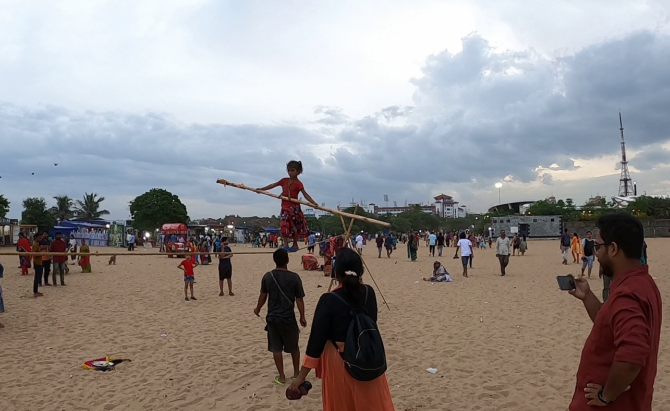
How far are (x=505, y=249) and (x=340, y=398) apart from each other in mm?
15217

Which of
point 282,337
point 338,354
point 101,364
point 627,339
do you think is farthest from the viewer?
point 101,364

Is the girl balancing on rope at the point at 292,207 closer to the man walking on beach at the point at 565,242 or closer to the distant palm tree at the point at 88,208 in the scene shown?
the man walking on beach at the point at 565,242

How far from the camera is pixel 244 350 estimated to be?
7469mm

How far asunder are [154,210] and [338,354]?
2339 inches

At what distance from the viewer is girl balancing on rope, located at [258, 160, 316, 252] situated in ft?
19.8

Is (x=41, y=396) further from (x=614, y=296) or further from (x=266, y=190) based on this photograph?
(x=614, y=296)

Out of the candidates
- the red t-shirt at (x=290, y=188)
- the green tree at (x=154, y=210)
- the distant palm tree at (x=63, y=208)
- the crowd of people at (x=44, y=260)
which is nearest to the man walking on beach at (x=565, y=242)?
the red t-shirt at (x=290, y=188)

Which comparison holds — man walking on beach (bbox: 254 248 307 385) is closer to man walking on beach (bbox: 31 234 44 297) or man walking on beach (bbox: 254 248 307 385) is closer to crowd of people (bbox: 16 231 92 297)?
crowd of people (bbox: 16 231 92 297)

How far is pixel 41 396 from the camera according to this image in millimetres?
5723

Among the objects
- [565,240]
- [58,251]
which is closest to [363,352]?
[58,251]

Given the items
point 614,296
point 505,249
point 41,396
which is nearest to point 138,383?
point 41,396

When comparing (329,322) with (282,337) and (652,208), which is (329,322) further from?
(652,208)

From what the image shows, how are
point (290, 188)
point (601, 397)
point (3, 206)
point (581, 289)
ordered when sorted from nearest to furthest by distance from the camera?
point (601, 397), point (581, 289), point (290, 188), point (3, 206)

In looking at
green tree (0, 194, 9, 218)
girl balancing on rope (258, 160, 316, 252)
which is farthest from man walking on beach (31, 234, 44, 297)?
green tree (0, 194, 9, 218)
